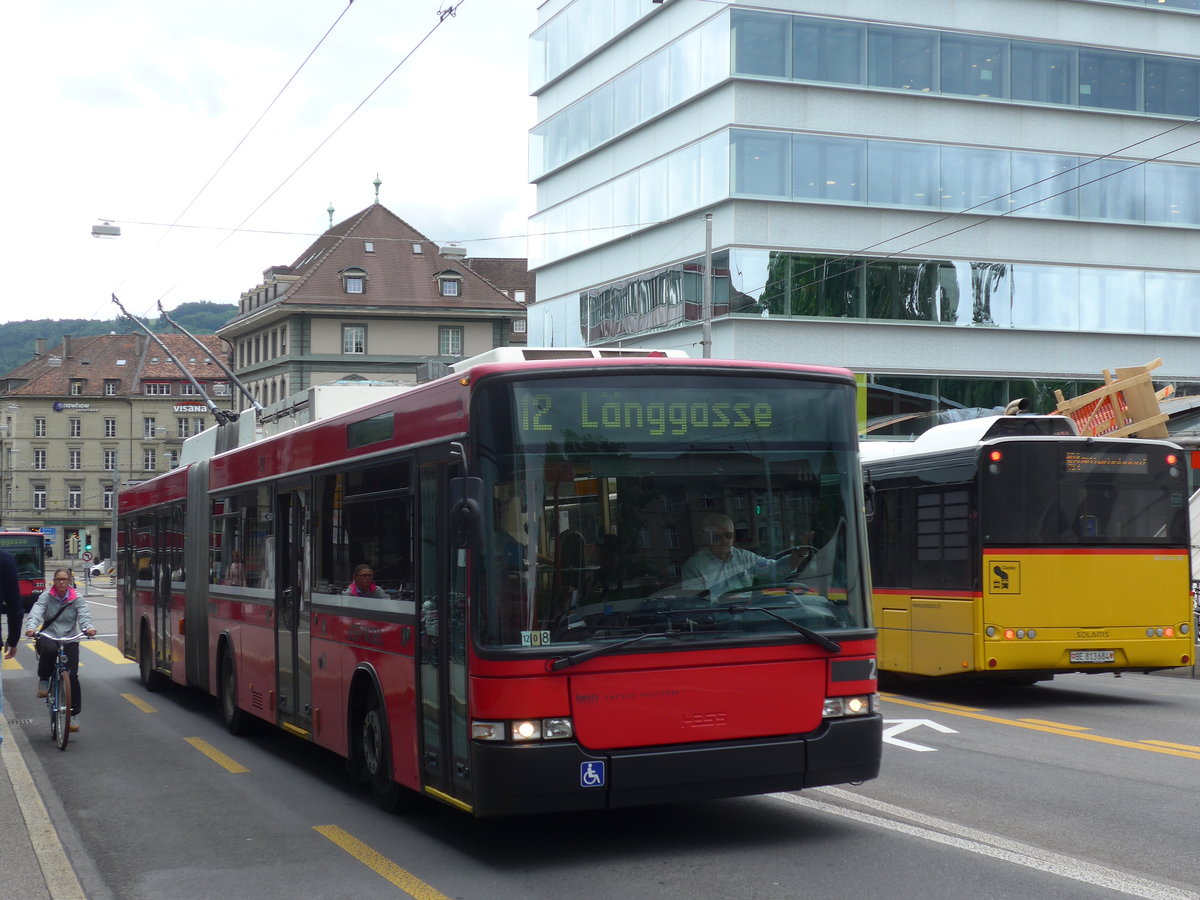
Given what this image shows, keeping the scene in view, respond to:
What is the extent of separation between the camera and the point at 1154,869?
288 inches

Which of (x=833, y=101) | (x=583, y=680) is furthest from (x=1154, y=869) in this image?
(x=833, y=101)

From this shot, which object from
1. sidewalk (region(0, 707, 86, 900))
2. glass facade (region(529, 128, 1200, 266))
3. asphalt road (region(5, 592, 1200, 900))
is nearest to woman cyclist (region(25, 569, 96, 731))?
asphalt road (region(5, 592, 1200, 900))

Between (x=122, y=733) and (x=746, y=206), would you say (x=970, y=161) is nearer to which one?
Result: (x=746, y=206)

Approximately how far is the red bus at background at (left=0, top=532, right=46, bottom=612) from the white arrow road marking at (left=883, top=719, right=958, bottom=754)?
3539 cm

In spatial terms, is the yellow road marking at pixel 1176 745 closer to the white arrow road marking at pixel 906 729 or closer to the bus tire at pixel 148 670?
the white arrow road marking at pixel 906 729

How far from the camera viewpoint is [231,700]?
A: 14.3 meters

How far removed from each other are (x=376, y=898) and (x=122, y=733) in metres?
8.48

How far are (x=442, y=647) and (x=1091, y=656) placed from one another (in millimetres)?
9422

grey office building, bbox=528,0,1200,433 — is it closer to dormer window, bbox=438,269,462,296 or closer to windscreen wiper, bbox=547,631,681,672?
windscreen wiper, bbox=547,631,681,672

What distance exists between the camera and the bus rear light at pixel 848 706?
7977mm

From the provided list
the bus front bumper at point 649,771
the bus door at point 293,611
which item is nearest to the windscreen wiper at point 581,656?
the bus front bumper at point 649,771

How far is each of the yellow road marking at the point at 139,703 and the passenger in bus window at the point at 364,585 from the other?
26.1 feet

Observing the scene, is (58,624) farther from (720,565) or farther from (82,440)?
(82,440)

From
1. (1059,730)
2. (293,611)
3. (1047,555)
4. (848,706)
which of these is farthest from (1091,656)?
(293,611)
